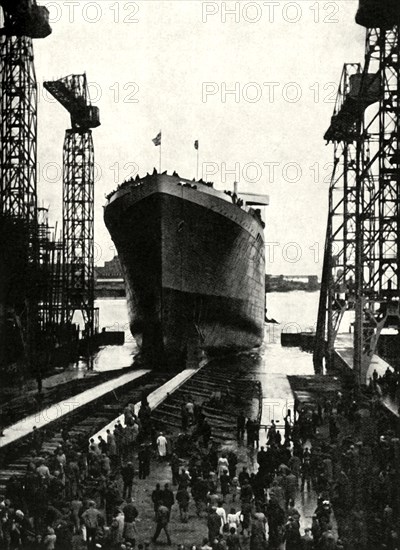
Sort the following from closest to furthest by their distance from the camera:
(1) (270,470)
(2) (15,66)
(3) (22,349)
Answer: (1) (270,470)
(3) (22,349)
(2) (15,66)

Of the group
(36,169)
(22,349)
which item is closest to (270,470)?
(22,349)

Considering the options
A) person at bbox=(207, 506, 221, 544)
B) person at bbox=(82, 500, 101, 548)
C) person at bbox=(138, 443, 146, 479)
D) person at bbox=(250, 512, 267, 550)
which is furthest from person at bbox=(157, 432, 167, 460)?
person at bbox=(250, 512, 267, 550)

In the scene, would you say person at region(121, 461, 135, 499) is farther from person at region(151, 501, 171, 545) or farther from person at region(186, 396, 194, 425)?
person at region(186, 396, 194, 425)

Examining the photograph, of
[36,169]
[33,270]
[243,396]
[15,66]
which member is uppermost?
[15,66]

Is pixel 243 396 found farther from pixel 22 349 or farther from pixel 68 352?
pixel 68 352

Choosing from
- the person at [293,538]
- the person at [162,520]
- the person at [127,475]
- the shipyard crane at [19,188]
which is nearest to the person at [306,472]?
the person at [127,475]

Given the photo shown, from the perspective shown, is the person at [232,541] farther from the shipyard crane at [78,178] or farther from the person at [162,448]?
the shipyard crane at [78,178]
